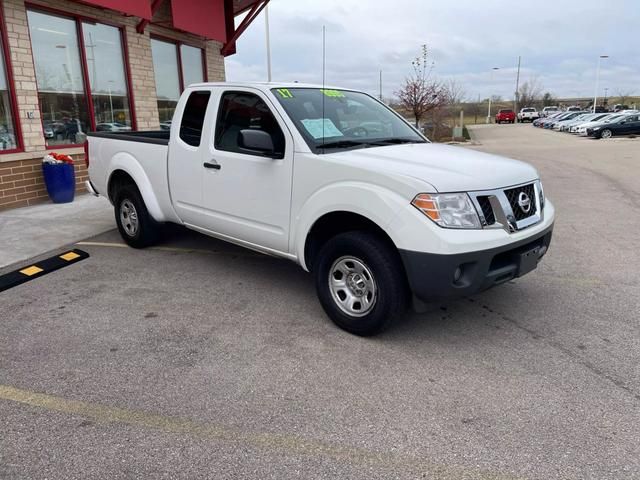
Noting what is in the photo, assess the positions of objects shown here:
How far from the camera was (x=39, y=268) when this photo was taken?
Result: 555 centimetres

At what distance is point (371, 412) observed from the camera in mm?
2936

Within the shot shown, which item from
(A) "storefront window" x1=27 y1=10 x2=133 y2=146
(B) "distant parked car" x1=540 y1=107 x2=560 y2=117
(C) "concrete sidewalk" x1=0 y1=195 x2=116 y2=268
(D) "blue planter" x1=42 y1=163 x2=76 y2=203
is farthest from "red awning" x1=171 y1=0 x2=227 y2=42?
(B) "distant parked car" x1=540 y1=107 x2=560 y2=117

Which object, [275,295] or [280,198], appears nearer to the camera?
[280,198]

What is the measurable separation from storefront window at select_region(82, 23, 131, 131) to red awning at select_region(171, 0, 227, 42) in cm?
150

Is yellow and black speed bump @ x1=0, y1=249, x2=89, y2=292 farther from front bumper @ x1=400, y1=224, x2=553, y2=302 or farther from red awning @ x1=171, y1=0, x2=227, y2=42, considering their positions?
red awning @ x1=171, y1=0, x2=227, y2=42

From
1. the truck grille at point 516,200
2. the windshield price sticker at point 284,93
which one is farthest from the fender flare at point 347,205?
the windshield price sticker at point 284,93

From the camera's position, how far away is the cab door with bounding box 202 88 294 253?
4.22m

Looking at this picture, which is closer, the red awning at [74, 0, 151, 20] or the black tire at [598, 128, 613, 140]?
the red awning at [74, 0, 151, 20]

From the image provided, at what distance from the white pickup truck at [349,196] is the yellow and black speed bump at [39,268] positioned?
1326mm

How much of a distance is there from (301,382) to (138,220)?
359 cm

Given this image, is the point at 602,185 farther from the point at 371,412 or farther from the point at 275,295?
the point at 371,412

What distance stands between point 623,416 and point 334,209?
221 cm

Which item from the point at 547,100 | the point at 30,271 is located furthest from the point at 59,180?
the point at 547,100

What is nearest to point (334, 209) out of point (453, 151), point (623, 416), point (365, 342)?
point (365, 342)
